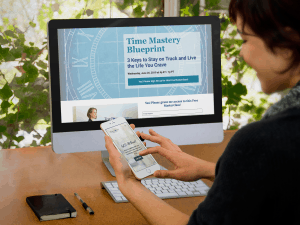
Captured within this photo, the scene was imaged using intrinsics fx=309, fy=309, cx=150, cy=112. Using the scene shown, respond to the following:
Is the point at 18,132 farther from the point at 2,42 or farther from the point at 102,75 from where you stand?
the point at 102,75

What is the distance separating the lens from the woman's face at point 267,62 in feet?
1.58

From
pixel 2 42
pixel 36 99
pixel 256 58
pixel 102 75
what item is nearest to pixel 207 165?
pixel 256 58

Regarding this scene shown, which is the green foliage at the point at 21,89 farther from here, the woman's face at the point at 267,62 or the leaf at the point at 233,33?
the woman's face at the point at 267,62

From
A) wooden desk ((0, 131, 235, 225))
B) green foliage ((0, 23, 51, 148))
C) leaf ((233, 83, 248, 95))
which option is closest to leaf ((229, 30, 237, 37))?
leaf ((233, 83, 248, 95))

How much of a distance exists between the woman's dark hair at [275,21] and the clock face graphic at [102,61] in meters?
0.52

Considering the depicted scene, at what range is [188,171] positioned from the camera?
2.38 feet

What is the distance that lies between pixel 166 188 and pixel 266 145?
1.62 feet

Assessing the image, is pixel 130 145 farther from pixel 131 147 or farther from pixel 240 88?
pixel 240 88

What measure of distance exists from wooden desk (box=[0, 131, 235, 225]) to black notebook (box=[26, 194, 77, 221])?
0.04 ft

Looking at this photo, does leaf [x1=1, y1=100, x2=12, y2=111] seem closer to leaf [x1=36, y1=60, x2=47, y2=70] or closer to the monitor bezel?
leaf [x1=36, y1=60, x2=47, y2=70]

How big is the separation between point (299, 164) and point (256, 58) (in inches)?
8.0

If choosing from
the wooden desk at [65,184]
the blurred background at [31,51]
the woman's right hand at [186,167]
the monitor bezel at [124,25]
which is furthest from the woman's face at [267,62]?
the blurred background at [31,51]

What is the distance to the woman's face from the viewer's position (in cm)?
48

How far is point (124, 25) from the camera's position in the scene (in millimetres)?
962
